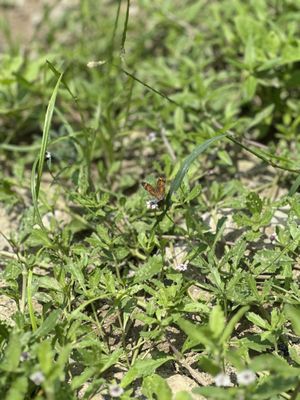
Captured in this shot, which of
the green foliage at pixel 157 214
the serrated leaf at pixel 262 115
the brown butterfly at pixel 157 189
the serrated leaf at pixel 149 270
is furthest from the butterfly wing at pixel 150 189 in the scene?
the serrated leaf at pixel 262 115

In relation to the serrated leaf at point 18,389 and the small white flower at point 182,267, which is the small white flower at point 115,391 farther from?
the small white flower at point 182,267

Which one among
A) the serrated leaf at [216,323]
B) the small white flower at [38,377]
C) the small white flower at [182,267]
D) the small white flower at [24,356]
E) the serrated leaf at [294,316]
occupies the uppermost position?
the serrated leaf at [216,323]

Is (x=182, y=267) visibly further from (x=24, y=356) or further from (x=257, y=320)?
(x=24, y=356)

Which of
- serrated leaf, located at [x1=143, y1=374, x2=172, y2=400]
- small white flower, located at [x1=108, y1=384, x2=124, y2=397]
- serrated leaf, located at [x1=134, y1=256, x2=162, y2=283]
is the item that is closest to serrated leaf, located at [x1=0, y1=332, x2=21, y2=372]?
small white flower, located at [x1=108, y1=384, x2=124, y2=397]

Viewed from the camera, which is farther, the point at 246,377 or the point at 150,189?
the point at 150,189

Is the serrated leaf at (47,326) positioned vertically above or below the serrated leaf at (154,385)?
above

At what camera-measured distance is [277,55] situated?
130 inches

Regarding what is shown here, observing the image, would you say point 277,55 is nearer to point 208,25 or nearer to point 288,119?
point 288,119

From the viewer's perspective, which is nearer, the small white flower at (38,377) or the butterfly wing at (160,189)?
the small white flower at (38,377)

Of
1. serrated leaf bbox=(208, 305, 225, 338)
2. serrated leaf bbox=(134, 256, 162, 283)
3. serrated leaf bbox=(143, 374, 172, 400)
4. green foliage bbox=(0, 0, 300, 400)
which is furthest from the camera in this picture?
serrated leaf bbox=(134, 256, 162, 283)

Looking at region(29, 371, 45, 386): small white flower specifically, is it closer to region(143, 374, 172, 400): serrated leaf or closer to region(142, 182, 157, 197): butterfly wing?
region(143, 374, 172, 400): serrated leaf

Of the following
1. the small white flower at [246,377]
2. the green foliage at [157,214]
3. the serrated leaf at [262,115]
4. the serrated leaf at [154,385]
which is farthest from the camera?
the serrated leaf at [262,115]

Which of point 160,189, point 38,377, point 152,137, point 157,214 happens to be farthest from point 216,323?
point 152,137

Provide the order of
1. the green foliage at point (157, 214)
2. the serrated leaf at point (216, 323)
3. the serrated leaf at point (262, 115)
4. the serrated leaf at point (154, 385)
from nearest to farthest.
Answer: the serrated leaf at point (216, 323)
the serrated leaf at point (154, 385)
the green foliage at point (157, 214)
the serrated leaf at point (262, 115)
